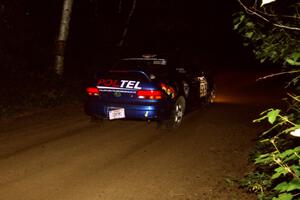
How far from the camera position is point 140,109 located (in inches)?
325

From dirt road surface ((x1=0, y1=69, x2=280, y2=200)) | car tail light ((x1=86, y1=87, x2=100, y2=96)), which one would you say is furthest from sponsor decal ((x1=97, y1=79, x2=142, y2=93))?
dirt road surface ((x1=0, y1=69, x2=280, y2=200))

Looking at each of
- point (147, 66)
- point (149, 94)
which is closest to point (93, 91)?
point (149, 94)

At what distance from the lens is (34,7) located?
62.7ft

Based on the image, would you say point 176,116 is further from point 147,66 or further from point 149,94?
point 147,66

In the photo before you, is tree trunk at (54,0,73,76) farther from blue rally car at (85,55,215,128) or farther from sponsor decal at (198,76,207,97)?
sponsor decal at (198,76,207,97)

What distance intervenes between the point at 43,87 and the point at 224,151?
327 inches

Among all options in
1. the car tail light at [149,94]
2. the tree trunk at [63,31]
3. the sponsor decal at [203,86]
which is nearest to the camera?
the car tail light at [149,94]

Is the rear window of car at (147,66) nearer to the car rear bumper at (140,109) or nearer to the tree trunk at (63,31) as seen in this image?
the car rear bumper at (140,109)

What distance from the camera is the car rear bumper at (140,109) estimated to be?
823cm

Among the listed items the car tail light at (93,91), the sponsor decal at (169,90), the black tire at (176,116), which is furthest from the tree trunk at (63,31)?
the sponsor decal at (169,90)

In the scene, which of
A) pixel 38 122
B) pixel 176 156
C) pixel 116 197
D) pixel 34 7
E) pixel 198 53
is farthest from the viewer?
pixel 198 53

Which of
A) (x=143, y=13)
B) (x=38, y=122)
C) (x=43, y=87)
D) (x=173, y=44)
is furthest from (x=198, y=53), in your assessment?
(x=38, y=122)

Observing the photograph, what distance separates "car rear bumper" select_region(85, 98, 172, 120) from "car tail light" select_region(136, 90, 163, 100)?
0.13 meters

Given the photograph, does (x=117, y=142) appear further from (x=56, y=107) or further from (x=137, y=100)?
(x=56, y=107)
